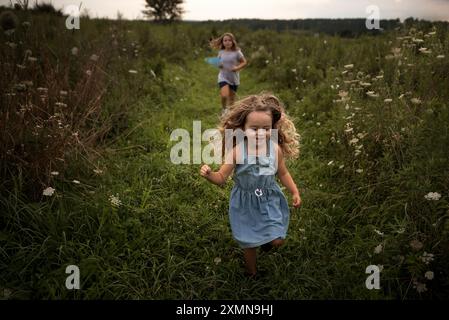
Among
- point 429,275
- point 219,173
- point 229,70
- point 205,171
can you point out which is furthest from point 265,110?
point 229,70

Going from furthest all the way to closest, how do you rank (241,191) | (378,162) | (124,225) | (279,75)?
(279,75)
(378,162)
(124,225)
(241,191)

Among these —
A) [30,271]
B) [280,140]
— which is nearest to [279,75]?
[280,140]

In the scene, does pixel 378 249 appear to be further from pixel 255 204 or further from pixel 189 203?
pixel 189 203

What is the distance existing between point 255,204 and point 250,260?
45 centimetres

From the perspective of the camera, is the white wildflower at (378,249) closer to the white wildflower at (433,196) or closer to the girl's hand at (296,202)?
the white wildflower at (433,196)

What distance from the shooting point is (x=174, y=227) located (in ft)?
10.9

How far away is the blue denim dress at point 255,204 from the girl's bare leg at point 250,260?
0.40 ft

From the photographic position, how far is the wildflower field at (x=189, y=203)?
2652 mm

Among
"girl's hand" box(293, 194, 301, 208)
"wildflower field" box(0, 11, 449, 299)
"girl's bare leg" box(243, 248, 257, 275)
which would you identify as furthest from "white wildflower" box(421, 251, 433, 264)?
"girl's bare leg" box(243, 248, 257, 275)

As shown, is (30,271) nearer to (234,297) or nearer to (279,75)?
(234,297)

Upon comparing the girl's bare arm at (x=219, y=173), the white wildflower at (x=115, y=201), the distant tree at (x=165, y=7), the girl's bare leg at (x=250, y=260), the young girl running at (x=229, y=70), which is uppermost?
the distant tree at (x=165, y=7)

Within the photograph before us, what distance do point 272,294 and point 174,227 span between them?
108cm

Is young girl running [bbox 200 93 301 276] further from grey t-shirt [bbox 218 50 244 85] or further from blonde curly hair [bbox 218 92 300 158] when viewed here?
grey t-shirt [bbox 218 50 244 85]

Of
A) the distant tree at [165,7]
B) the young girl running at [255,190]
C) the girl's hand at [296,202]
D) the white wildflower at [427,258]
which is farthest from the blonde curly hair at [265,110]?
the distant tree at [165,7]
